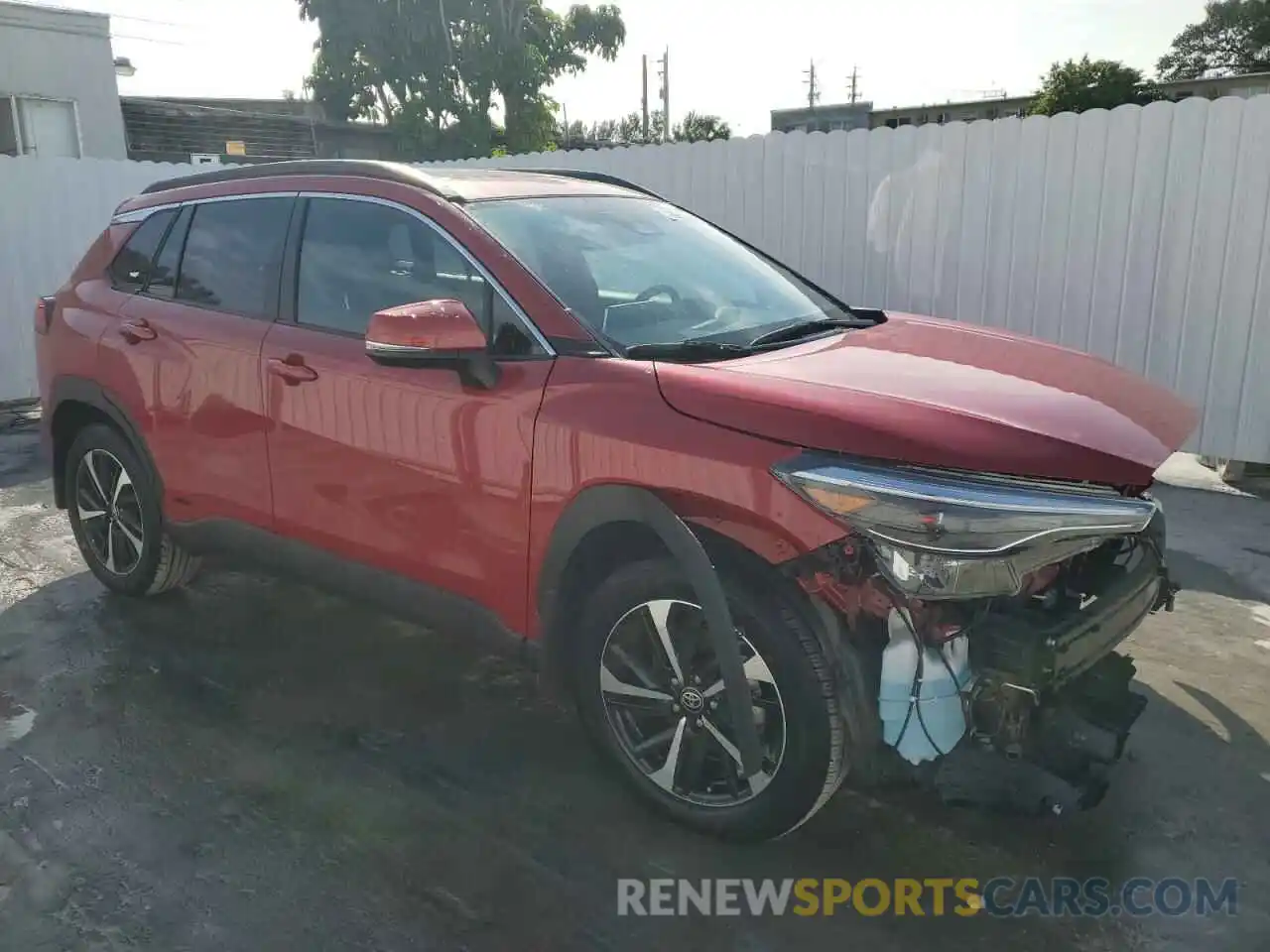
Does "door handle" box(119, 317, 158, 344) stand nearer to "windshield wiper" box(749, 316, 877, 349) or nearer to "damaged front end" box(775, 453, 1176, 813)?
"windshield wiper" box(749, 316, 877, 349)

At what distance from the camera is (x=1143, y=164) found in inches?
244

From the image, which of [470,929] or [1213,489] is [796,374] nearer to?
[470,929]

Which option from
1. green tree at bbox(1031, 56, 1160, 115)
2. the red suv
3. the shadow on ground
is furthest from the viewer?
green tree at bbox(1031, 56, 1160, 115)

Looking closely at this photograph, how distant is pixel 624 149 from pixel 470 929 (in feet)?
25.0

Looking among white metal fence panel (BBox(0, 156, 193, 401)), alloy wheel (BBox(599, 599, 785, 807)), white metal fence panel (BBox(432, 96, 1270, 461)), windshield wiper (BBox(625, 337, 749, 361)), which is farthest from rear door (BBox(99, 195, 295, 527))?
white metal fence panel (BBox(0, 156, 193, 401))

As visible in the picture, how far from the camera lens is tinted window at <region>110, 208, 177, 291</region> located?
427 cm

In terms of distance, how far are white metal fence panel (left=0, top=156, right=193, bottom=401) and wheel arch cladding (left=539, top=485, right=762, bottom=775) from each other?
334 inches

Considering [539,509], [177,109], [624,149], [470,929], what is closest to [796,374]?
[539,509]

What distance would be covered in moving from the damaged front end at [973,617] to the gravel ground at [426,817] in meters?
0.43

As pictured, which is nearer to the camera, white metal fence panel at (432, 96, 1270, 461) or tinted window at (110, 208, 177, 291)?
tinted window at (110, 208, 177, 291)

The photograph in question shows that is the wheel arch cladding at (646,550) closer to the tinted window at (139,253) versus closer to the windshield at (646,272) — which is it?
the windshield at (646,272)

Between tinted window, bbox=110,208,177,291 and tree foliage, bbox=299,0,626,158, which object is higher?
tree foliage, bbox=299,0,626,158

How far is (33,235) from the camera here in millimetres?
9234

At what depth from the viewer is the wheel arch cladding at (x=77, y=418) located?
13.8 ft
